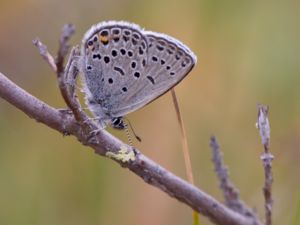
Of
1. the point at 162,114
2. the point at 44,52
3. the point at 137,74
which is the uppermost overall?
the point at 44,52

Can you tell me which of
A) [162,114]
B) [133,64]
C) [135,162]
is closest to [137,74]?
[133,64]

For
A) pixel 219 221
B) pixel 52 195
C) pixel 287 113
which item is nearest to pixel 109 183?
pixel 52 195

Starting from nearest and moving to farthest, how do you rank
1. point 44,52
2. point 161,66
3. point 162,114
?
1. point 44,52
2. point 161,66
3. point 162,114

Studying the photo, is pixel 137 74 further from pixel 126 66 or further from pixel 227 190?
pixel 227 190

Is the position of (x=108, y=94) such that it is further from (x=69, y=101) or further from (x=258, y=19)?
(x=258, y=19)

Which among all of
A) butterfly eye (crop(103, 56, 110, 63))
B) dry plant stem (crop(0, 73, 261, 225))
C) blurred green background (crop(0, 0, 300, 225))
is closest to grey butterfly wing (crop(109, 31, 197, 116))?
butterfly eye (crop(103, 56, 110, 63))

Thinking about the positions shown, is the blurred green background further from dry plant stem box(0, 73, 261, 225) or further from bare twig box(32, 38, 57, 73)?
bare twig box(32, 38, 57, 73)
